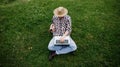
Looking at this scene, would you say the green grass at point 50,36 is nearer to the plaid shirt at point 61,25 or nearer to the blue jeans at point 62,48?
the blue jeans at point 62,48

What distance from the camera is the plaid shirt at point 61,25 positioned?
7156mm

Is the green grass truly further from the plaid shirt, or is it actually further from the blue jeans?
the plaid shirt

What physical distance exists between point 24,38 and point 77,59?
2228 millimetres

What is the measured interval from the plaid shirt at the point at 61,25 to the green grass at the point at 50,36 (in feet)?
2.69

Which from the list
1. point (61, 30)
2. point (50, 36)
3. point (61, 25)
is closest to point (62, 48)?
point (61, 30)

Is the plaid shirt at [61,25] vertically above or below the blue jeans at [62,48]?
above

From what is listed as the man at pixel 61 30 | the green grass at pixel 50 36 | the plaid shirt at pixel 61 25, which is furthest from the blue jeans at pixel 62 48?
the plaid shirt at pixel 61 25

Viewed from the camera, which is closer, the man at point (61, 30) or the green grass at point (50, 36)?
the man at point (61, 30)

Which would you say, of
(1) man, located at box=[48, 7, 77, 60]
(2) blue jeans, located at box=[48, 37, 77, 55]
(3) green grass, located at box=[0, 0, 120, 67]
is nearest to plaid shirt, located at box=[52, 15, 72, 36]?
(1) man, located at box=[48, 7, 77, 60]

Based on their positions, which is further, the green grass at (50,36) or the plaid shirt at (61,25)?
the green grass at (50,36)

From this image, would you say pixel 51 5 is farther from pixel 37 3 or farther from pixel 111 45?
pixel 111 45

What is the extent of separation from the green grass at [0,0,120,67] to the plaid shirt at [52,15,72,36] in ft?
2.69

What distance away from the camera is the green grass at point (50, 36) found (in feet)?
24.0

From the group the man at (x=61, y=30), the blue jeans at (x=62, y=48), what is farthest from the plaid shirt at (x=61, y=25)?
the blue jeans at (x=62, y=48)
